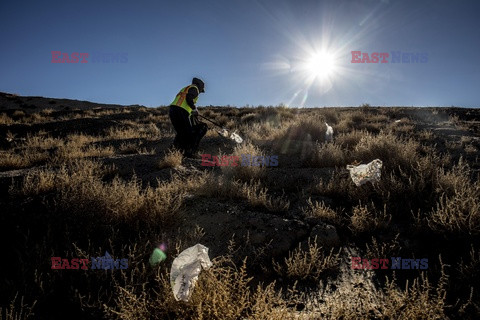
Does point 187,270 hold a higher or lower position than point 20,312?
higher

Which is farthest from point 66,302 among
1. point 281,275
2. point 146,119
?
point 146,119

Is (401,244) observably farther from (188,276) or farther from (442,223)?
(188,276)

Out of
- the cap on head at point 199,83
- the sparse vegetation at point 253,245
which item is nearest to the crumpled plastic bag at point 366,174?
the sparse vegetation at point 253,245

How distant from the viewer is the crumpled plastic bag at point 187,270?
1877mm

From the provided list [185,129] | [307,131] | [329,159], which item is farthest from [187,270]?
[307,131]

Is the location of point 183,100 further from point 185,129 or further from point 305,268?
point 305,268

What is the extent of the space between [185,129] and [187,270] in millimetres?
5733

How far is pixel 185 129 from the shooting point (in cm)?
730

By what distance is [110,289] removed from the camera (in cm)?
222

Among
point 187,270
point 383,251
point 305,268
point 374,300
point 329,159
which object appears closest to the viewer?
point 187,270

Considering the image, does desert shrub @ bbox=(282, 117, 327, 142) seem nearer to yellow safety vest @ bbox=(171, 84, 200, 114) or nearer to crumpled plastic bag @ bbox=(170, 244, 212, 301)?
yellow safety vest @ bbox=(171, 84, 200, 114)

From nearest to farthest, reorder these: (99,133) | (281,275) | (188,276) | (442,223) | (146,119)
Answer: (188,276) < (281,275) < (442,223) < (99,133) < (146,119)

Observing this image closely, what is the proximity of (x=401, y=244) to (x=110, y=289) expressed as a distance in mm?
3167

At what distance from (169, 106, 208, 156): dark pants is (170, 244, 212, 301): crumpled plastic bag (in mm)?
5307
